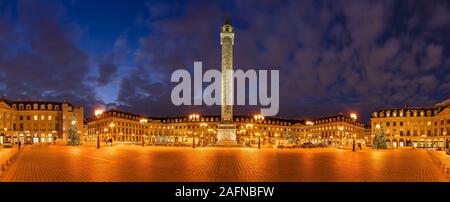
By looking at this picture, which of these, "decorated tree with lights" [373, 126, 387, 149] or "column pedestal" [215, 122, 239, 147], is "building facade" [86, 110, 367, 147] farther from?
"decorated tree with lights" [373, 126, 387, 149]

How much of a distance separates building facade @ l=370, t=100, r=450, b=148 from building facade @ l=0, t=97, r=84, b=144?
9931 centimetres

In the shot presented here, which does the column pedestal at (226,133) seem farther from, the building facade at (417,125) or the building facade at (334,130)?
the building facade at (334,130)

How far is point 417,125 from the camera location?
365 feet

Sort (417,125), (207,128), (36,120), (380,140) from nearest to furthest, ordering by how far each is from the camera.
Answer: (380,140) → (417,125) → (36,120) → (207,128)

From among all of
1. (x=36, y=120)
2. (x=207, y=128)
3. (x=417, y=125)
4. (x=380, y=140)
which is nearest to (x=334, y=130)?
(x=417, y=125)

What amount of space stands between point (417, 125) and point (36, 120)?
121 metres

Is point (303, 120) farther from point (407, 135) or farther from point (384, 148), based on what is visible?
point (384, 148)

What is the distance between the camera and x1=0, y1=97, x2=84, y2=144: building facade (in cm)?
10831

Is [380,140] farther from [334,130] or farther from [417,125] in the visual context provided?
[334,130]
